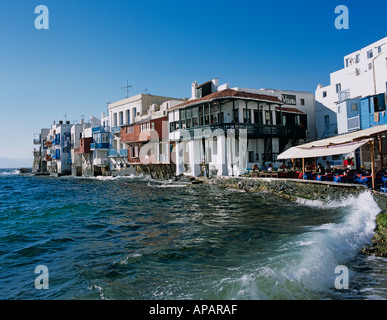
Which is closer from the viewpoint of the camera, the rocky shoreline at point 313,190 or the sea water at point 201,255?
the sea water at point 201,255

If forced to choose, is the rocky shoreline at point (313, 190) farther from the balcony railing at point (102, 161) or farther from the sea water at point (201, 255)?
the balcony railing at point (102, 161)

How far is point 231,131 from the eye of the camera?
26672 millimetres

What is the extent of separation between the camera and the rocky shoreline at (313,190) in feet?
25.0

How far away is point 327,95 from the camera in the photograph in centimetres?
3350

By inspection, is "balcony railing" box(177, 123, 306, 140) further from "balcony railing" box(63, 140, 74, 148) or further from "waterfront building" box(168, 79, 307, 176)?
"balcony railing" box(63, 140, 74, 148)

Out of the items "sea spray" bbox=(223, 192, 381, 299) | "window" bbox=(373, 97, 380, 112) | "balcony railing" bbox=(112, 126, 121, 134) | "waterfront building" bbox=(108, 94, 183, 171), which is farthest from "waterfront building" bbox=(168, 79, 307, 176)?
"balcony railing" bbox=(112, 126, 121, 134)

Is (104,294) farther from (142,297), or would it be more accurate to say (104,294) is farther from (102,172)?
(102,172)

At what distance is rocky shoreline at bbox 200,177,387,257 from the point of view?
7609 millimetres

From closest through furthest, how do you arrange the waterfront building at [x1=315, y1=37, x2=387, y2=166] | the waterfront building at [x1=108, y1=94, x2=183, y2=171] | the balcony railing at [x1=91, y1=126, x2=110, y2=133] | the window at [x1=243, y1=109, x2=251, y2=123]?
the waterfront building at [x1=315, y1=37, x2=387, y2=166] → the window at [x1=243, y1=109, x2=251, y2=123] → the waterfront building at [x1=108, y1=94, x2=183, y2=171] → the balcony railing at [x1=91, y1=126, x2=110, y2=133]

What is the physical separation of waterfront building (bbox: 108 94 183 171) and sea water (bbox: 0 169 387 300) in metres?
34.2

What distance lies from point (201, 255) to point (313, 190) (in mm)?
10735

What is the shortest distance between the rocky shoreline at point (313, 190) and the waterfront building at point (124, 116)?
24.9 meters

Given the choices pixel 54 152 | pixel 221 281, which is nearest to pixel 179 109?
pixel 221 281

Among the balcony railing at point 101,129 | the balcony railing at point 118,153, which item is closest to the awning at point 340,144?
the balcony railing at point 118,153
